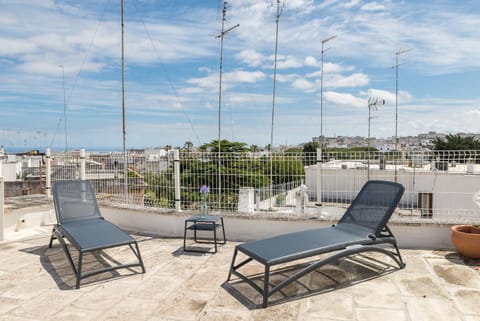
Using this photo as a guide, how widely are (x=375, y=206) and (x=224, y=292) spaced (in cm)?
245

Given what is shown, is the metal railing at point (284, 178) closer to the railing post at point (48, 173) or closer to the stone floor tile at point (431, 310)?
the railing post at point (48, 173)

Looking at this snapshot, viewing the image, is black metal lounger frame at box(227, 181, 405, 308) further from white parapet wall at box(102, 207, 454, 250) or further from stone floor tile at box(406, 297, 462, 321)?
white parapet wall at box(102, 207, 454, 250)

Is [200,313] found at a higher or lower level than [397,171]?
lower

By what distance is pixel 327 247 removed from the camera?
12.6ft

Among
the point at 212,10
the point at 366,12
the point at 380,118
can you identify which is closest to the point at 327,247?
the point at 366,12

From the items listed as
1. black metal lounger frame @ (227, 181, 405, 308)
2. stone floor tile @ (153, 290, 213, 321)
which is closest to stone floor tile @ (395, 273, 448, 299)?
black metal lounger frame @ (227, 181, 405, 308)

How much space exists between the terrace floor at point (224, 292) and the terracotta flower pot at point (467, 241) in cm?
14

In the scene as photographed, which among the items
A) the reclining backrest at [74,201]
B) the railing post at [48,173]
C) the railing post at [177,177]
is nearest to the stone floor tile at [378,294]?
the railing post at [177,177]

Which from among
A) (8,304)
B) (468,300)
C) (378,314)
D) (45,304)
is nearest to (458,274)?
(468,300)

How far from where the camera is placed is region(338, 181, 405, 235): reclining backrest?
4.34 m

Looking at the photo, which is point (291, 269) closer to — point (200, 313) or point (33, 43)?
point (200, 313)

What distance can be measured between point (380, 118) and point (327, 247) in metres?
13.4

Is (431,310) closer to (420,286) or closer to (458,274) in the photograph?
(420,286)

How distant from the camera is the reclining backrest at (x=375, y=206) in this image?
14.3ft
